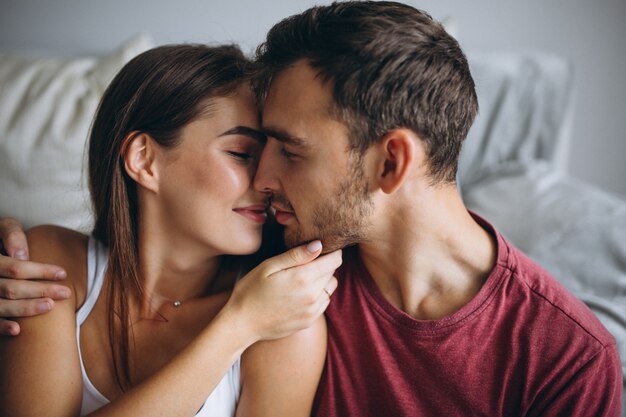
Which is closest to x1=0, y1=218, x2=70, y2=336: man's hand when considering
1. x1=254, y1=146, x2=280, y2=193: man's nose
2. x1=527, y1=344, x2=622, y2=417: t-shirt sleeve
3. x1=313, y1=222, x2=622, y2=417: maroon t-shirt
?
x1=254, y1=146, x2=280, y2=193: man's nose

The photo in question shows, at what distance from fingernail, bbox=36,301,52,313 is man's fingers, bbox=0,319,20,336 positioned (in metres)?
0.05

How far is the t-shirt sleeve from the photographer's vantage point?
993mm

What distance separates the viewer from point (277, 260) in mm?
1079

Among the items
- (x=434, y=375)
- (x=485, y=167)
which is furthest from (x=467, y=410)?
(x=485, y=167)

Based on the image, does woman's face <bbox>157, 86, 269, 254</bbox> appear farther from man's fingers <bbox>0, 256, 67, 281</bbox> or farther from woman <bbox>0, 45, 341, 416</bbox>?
man's fingers <bbox>0, 256, 67, 281</bbox>

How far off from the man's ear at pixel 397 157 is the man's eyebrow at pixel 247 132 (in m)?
0.29

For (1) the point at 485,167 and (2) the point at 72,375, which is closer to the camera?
(2) the point at 72,375

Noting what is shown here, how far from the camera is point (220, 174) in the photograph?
1131mm

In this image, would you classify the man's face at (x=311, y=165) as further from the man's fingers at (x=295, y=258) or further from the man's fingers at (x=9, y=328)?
the man's fingers at (x=9, y=328)

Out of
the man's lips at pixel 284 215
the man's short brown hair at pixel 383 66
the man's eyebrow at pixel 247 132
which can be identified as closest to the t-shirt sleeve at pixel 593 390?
the man's short brown hair at pixel 383 66

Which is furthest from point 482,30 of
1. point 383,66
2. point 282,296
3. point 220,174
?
point 282,296

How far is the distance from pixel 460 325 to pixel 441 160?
0.33 m

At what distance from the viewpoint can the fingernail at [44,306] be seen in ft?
3.57

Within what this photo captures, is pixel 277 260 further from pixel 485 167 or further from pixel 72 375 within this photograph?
pixel 485 167
